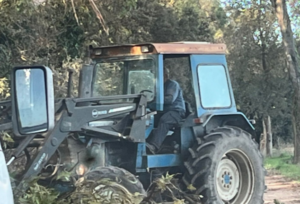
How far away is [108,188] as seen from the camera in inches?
230

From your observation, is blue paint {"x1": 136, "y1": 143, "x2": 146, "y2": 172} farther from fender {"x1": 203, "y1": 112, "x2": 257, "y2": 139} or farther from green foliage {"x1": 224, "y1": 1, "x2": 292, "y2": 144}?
green foliage {"x1": 224, "y1": 1, "x2": 292, "y2": 144}

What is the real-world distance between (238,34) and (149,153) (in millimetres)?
19138

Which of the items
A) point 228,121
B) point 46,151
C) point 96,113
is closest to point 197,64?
point 228,121

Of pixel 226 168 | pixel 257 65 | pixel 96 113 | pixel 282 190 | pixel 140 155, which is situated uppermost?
pixel 257 65

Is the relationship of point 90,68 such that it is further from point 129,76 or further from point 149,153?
point 149,153

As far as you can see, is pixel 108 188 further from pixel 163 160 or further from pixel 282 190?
pixel 282 190

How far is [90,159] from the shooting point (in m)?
7.37

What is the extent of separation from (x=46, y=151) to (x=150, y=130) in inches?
83.5

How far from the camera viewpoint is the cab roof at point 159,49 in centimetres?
781

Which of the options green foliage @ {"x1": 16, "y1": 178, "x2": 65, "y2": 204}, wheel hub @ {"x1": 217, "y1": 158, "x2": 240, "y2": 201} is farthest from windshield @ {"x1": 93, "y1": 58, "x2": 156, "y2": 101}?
green foliage @ {"x1": 16, "y1": 178, "x2": 65, "y2": 204}

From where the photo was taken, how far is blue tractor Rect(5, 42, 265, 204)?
6.62 m

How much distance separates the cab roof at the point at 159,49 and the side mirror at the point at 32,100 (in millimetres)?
4153

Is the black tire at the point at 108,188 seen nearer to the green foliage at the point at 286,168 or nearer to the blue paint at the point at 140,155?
the blue paint at the point at 140,155

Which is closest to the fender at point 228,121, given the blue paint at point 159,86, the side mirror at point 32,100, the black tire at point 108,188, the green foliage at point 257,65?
the blue paint at point 159,86
